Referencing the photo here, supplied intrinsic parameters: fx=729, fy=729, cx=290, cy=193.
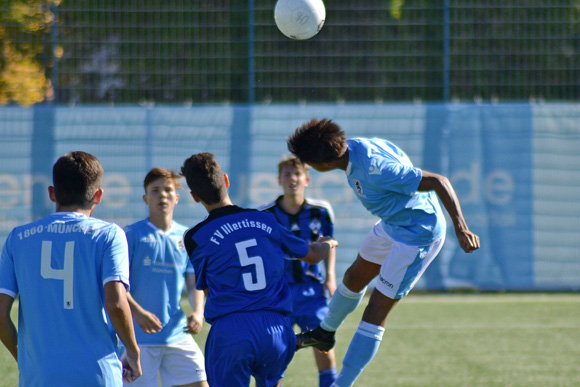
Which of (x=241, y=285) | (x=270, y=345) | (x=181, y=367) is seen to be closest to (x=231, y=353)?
(x=270, y=345)

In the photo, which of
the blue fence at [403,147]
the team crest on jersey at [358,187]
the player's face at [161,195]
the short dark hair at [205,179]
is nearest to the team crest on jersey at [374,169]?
the team crest on jersey at [358,187]

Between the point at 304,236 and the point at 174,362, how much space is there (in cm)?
136

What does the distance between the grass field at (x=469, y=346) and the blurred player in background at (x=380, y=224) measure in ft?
3.39

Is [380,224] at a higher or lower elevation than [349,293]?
higher

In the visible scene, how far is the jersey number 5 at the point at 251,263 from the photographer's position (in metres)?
3.42

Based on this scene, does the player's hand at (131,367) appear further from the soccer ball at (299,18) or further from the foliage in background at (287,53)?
the foliage in background at (287,53)

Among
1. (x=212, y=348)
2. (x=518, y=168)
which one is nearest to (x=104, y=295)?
(x=212, y=348)

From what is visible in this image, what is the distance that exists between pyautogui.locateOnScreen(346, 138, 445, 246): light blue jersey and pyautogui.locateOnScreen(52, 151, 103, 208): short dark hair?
5.56 feet

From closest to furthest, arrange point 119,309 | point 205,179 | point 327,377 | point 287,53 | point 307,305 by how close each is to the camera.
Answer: point 119,309 < point 205,179 < point 327,377 < point 307,305 < point 287,53

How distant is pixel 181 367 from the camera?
457 cm

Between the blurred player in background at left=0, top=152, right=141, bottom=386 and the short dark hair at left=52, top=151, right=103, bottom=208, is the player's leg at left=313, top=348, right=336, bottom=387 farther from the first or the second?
the short dark hair at left=52, top=151, right=103, bottom=208

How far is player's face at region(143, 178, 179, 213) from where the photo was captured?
15.4 feet

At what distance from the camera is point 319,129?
14.0 feet

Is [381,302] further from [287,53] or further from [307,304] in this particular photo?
[287,53]
